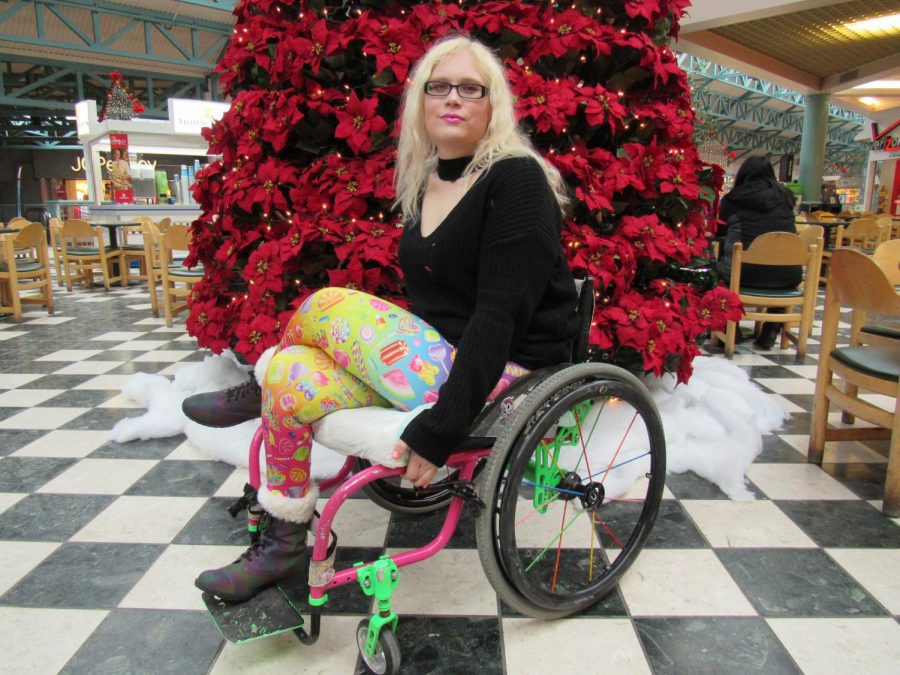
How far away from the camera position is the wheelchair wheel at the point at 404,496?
5.55 feet

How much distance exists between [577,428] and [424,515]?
62 cm

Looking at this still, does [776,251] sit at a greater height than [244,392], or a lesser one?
greater

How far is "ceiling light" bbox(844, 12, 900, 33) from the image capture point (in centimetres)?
781

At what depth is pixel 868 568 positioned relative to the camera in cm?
158

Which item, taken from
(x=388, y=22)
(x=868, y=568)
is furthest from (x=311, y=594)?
(x=388, y=22)

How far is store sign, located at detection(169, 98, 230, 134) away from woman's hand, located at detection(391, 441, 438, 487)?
8.26m

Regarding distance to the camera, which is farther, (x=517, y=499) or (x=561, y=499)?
(x=561, y=499)

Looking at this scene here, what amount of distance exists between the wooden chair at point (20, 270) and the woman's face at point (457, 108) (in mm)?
4752

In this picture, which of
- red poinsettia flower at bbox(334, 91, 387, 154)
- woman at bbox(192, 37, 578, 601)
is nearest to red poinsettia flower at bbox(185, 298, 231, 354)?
red poinsettia flower at bbox(334, 91, 387, 154)

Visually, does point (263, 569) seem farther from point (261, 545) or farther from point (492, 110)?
point (492, 110)

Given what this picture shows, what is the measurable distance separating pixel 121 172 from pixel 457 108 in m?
7.70

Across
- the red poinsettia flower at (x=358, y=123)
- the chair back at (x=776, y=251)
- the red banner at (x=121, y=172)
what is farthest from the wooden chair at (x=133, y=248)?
the chair back at (x=776, y=251)

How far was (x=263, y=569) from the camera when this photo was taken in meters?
1.22

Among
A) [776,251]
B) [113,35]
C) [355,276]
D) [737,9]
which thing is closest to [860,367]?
[355,276]
